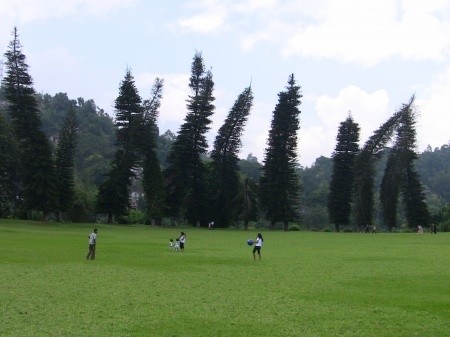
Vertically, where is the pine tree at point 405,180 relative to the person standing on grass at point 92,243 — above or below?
above

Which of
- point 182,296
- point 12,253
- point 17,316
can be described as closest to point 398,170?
point 12,253

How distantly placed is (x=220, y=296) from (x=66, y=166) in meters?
56.5

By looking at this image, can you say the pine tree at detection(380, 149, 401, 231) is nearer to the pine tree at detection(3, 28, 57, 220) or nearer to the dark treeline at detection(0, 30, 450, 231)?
the dark treeline at detection(0, 30, 450, 231)

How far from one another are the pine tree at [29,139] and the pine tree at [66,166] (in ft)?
12.9

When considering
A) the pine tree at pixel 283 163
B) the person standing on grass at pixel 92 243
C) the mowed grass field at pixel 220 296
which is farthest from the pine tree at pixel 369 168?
the person standing on grass at pixel 92 243

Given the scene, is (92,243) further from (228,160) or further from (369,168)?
(369,168)

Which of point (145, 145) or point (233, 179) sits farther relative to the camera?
point (233, 179)

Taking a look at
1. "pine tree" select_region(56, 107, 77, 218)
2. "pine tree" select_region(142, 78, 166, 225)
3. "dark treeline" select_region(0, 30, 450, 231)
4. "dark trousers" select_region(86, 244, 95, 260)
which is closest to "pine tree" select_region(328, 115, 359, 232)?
"dark treeline" select_region(0, 30, 450, 231)

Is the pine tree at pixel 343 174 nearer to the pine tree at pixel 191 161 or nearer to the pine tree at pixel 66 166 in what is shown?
the pine tree at pixel 191 161

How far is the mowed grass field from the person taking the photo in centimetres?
1223

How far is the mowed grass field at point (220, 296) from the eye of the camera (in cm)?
1223

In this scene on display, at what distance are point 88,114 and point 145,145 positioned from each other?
91.6m

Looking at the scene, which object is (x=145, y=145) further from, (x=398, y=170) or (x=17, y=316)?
(x=17, y=316)

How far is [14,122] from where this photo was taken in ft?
201
